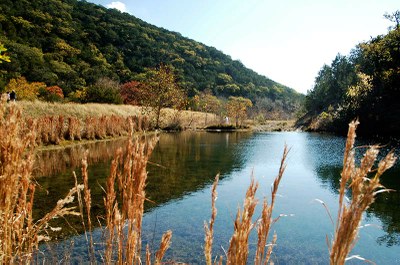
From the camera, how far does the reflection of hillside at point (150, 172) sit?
755cm

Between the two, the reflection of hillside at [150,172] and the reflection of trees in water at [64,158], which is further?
the reflection of trees in water at [64,158]

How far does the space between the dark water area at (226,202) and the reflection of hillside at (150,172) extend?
0.07 ft

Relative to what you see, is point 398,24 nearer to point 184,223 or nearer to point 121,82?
point 184,223

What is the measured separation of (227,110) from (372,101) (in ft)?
62.4

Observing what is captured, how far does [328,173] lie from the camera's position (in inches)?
463

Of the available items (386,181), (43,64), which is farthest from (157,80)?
(386,181)

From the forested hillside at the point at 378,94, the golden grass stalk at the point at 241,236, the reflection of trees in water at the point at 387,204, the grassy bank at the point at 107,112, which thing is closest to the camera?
the golden grass stalk at the point at 241,236

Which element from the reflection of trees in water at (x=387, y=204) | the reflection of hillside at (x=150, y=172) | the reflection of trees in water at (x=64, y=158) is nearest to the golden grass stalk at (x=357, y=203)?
the reflection of hillside at (x=150, y=172)

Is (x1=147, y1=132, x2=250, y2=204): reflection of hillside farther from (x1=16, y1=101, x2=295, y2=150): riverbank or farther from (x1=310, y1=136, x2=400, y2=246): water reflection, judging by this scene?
(x1=310, y1=136, x2=400, y2=246): water reflection

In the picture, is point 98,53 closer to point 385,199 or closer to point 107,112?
point 107,112

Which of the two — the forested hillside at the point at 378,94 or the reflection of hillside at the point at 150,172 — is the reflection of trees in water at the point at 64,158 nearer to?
the reflection of hillside at the point at 150,172

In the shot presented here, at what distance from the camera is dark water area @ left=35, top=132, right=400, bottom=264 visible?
519cm

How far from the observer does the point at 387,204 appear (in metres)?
7.86

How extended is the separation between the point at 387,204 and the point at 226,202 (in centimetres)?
390
